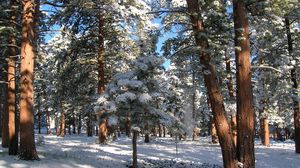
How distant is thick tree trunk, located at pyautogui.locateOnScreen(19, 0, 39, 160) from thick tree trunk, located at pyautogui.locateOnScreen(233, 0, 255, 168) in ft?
26.7

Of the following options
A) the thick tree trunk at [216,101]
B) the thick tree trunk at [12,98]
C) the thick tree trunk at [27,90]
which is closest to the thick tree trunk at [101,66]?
the thick tree trunk at [12,98]

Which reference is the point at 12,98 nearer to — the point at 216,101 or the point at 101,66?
the point at 101,66

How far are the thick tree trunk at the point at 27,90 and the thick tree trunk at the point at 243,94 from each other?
8.13 metres

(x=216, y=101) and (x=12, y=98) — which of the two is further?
(x=12, y=98)

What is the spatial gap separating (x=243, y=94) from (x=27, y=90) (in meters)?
8.50

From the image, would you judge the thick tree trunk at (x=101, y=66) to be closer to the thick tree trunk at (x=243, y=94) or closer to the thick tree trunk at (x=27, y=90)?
the thick tree trunk at (x=27, y=90)

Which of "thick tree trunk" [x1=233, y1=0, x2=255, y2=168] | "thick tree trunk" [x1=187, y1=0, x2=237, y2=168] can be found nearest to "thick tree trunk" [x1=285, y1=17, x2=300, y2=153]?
"thick tree trunk" [x1=233, y1=0, x2=255, y2=168]

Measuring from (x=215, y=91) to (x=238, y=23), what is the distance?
1889 mm

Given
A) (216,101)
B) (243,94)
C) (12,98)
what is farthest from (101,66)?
(243,94)

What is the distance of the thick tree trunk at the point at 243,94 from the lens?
35.1ft

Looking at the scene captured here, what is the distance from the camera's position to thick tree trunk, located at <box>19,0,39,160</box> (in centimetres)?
1551

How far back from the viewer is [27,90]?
15750 millimetres

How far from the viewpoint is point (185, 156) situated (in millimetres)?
23078

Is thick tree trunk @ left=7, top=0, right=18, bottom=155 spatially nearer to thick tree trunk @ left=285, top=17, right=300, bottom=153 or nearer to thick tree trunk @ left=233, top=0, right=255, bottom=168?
thick tree trunk @ left=233, top=0, right=255, bottom=168
